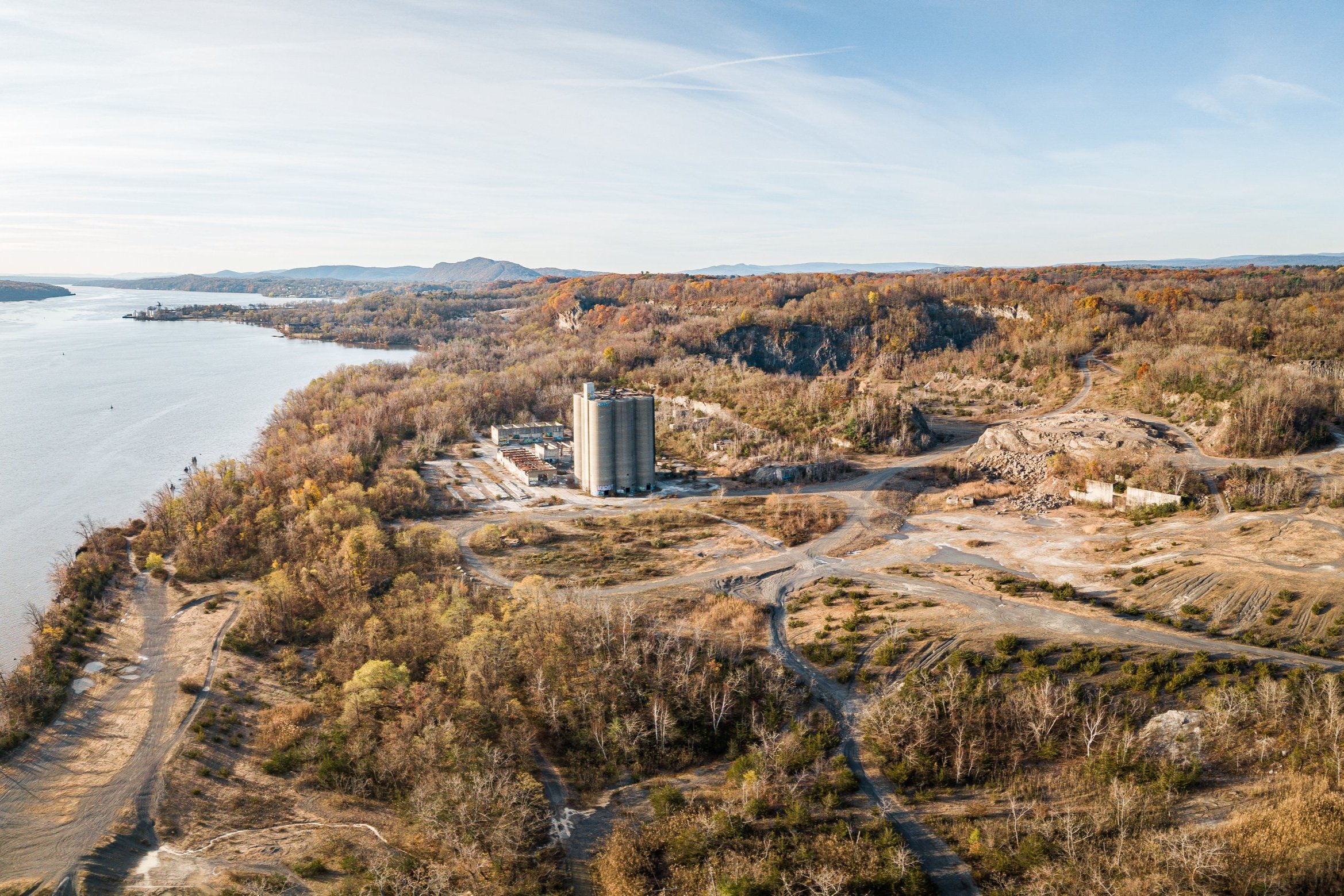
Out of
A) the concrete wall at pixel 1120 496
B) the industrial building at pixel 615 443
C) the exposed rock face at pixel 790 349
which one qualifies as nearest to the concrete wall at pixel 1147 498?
the concrete wall at pixel 1120 496

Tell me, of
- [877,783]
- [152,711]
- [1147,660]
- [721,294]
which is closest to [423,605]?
[152,711]

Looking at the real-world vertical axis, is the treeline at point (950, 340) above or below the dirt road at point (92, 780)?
above

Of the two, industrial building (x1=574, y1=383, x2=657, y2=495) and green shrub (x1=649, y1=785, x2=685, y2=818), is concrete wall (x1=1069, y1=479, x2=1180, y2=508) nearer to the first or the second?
industrial building (x1=574, y1=383, x2=657, y2=495)

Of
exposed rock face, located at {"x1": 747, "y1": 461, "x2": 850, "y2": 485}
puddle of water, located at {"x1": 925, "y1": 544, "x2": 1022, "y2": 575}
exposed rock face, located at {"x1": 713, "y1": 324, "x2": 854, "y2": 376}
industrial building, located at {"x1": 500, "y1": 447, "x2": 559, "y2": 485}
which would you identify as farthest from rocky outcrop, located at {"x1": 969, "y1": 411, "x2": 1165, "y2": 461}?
exposed rock face, located at {"x1": 713, "y1": 324, "x2": 854, "y2": 376}

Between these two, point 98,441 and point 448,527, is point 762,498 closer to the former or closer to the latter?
point 448,527

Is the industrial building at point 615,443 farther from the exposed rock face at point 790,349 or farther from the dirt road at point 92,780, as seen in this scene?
the exposed rock face at point 790,349
